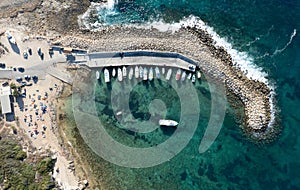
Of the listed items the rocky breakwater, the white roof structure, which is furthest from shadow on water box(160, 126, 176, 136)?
the white roof structure

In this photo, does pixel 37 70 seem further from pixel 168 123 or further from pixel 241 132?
pixel 241 132

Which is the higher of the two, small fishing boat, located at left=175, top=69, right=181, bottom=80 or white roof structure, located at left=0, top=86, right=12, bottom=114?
small fishing boat, located at left=175, top=69, right=181, bottom=80

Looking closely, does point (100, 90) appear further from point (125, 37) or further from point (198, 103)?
point (198, 103)

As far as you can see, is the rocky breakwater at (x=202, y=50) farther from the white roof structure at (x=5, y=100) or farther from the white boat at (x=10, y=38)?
the white roof structure at (x=5, y=100)

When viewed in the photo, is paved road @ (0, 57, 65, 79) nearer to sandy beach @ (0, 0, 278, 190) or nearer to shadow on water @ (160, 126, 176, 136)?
sandy beach @ (0, 0, 278, 190)

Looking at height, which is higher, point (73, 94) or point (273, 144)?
point (73, 94)

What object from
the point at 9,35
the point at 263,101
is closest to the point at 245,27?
the point at 263,101
